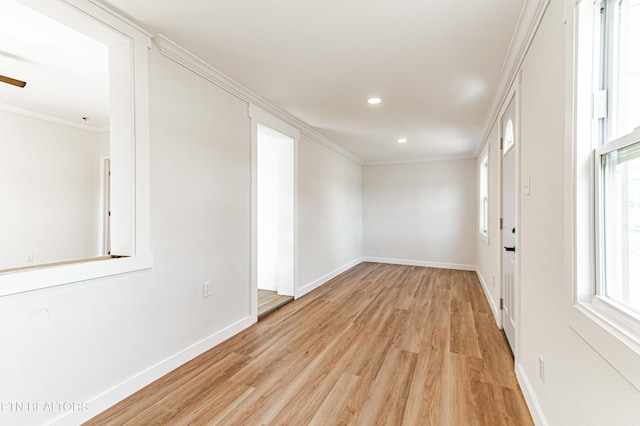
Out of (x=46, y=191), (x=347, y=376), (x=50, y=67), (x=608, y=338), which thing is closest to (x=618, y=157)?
(x=608, y=338)

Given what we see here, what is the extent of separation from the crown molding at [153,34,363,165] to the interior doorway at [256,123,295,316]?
Result: 9.6 inches

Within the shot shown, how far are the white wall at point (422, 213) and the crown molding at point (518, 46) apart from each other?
3.10 m

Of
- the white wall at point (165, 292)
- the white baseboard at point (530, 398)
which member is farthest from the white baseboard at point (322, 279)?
the white baseboard at point (530, 398)

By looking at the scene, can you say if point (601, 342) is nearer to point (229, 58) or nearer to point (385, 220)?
point (229, 58)

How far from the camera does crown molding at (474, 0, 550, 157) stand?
159 cm

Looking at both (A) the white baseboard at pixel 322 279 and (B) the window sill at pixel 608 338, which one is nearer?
(B) the window sill at pixel 608 338

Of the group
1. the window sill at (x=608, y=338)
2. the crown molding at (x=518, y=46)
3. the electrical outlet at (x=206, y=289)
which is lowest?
the electrical outlet at (x=206, y=289)

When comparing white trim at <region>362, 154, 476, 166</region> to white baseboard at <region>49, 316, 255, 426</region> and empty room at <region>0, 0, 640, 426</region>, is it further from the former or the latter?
white baseboard at <region>49, 316, 255, 426</region>

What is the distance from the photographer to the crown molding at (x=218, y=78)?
2078 millimetres

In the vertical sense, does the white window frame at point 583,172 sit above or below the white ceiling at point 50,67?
below

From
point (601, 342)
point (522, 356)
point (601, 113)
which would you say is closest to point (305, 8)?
point (601, 113)

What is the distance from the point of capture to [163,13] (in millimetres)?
1768

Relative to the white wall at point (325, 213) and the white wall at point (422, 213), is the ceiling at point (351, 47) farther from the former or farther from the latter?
the white wall at point (422, 213)

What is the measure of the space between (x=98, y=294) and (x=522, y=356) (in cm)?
283
